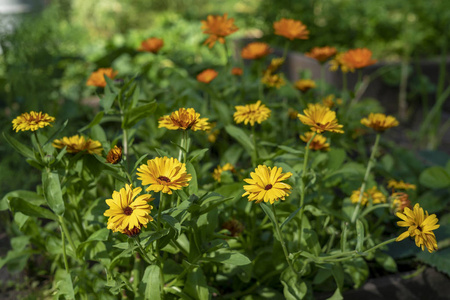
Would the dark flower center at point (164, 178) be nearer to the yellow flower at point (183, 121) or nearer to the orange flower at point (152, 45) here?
the yellow flower at point (183, 121)

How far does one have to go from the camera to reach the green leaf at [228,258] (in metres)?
1.08

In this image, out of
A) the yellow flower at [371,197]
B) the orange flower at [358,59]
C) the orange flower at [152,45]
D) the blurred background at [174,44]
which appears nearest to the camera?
the yellow flower at [371,197]

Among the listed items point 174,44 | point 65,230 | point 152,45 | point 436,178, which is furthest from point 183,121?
point 174,44

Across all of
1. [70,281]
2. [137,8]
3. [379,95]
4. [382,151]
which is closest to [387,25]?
[379,95]

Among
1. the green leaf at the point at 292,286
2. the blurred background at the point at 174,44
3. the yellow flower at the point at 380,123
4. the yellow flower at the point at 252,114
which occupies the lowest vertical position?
the blurred background at the point at 174,44

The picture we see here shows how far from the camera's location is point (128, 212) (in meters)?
0.89

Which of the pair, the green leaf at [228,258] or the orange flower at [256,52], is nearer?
the green leaf at [228,258]

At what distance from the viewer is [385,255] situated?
4.62 feet

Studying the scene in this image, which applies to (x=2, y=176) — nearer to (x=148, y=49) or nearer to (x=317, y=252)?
(x=148, y=49)

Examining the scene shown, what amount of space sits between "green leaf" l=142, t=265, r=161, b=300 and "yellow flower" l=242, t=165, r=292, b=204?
0.34 meters

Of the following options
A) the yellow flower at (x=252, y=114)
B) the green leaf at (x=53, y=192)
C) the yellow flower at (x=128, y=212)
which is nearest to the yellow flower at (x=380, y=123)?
the yellow flower at (x=252, y=114)

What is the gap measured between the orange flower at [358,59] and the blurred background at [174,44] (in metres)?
0.84

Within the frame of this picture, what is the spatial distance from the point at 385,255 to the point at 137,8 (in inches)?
274

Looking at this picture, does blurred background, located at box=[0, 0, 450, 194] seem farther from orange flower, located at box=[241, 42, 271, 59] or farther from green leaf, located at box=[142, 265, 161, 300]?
green leaf, located at box=[142, 265, 161, 300]
